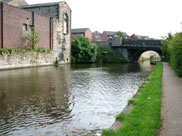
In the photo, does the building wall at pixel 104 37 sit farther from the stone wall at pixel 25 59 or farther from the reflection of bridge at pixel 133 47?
the stone wall at pixel 25 59

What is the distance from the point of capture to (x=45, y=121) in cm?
762

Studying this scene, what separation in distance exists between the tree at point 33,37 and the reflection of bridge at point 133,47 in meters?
27.0

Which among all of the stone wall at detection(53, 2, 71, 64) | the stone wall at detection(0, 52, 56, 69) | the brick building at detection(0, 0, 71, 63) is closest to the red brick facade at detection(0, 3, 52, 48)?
the brick building at detection(0, 0, 71, 63)

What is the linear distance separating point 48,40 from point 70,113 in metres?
33.2

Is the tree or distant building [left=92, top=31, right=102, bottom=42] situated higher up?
distant building [left=92, top=31, right=102, bottom=42]

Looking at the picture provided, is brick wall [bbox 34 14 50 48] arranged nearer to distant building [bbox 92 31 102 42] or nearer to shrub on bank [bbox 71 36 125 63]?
shrub on bank [bbox 71 36 125 63]

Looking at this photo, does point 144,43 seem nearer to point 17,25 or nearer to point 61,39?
point 61,39

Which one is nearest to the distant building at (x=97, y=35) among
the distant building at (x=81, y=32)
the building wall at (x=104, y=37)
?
the building wall at (x=104, y=37)

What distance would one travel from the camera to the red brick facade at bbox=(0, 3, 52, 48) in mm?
29922

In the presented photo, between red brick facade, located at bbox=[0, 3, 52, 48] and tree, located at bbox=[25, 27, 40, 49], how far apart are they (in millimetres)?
549

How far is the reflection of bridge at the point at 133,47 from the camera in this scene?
178 feet

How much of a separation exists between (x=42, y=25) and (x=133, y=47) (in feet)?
84.9

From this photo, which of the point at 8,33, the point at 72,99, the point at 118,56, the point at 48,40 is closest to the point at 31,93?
the point at 72,99

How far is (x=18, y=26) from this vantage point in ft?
108
